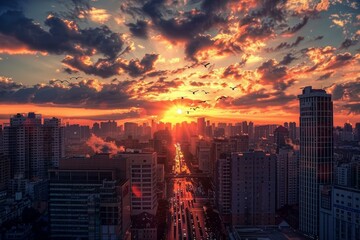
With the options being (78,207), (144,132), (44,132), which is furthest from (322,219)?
(144,132)

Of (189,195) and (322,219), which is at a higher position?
(322,219)

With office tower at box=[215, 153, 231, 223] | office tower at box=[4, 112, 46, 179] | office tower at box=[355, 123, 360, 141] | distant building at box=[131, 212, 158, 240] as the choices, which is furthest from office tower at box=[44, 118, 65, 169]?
office tower at box=[355, 123, 360, 141]

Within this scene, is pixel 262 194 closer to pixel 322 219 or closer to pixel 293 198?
pixel 322 219

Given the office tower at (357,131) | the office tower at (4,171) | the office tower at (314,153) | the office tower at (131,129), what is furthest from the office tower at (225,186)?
the office tower at (131,129)

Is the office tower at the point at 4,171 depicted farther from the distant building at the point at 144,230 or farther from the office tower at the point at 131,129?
the office tower at the point at 131,129

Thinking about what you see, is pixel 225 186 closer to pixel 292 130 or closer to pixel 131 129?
pixel 292 130

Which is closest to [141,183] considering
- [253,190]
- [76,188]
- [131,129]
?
[76,188]
